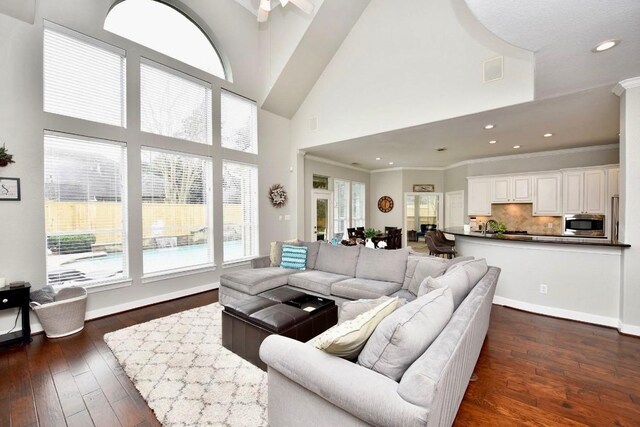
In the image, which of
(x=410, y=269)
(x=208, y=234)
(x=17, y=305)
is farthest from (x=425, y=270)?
(x=17, y=305)

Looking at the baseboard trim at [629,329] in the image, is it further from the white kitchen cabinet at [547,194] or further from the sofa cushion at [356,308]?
the white kitchen cabinet at [547,194]

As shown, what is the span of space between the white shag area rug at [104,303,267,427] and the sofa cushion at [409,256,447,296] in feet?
6.20

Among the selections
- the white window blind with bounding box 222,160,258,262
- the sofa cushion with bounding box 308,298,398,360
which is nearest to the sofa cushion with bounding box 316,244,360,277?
the white window blind with bounding box 222,160,258,262

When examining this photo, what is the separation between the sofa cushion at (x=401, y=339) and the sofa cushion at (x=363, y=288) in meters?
1.68

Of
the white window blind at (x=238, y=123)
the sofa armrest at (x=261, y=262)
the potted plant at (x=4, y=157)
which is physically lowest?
the sofa armrest at (x=261, y=262)

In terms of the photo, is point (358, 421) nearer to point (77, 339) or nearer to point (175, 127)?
point (77, 339)

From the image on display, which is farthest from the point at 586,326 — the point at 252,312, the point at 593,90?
the point at 252,312

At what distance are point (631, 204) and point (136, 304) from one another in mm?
6495

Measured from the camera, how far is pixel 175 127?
4.61 metres

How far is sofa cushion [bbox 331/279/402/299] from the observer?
325 cm

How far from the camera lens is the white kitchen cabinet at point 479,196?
7.48 meters

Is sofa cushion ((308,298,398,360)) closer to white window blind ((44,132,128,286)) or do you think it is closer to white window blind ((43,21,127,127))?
white window blind ((44,132,128,286))

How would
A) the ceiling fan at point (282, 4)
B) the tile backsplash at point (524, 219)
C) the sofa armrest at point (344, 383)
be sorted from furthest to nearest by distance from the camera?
the tile backsplash at point (524, 219) → the ceiling fan at point (282, 4) → the sofa armrest at point (344, 383)

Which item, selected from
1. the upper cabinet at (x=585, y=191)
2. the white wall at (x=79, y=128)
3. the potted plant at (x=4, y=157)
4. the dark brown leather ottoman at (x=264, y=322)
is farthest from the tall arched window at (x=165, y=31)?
the upper cabinet at (x=585, y=191)
